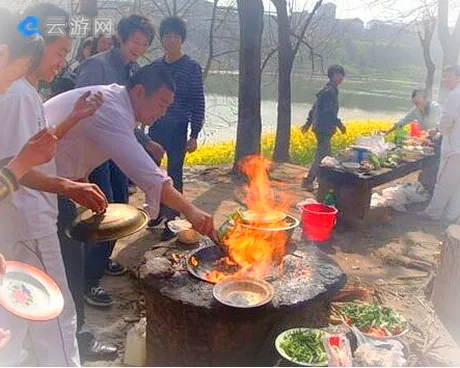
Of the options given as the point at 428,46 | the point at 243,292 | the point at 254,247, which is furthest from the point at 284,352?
the point at 428,46

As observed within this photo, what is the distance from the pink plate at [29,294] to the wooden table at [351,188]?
541cm

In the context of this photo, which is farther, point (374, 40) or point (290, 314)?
point (374, 40)

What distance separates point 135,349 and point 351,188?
14.4ft

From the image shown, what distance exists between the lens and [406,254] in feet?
21.0

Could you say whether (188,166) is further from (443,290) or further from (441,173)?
(443,290)

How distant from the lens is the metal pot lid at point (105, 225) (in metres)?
2.76

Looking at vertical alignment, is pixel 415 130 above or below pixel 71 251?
above

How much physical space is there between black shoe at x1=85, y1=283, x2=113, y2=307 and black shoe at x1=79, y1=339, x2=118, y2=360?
0.63 metres

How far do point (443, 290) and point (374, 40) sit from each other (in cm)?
3377

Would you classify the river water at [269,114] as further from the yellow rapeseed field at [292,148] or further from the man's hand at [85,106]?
the man's hand at [85,106]

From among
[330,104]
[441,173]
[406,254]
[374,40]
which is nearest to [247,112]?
[330,104]

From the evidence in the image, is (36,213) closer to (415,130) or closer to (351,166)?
(351,166)

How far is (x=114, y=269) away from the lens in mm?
5117

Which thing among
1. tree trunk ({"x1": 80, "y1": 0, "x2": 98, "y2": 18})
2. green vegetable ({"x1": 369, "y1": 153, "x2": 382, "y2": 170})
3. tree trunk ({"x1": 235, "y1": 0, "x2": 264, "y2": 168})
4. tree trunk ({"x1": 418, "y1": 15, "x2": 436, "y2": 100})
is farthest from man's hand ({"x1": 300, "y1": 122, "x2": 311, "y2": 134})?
tree trunk ({"x1": 418, "y1": 15, "x2": 436, "y2": 100})
